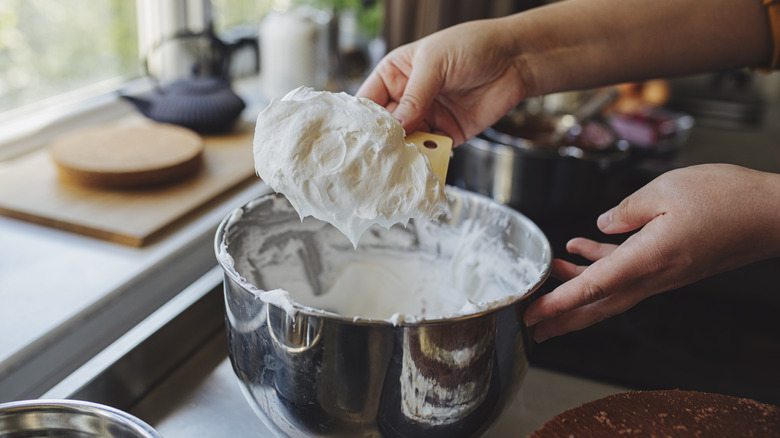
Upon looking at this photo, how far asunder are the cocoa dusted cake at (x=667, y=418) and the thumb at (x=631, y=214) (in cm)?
18

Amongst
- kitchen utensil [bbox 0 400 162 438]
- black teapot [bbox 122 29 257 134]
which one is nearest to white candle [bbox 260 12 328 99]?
black teapot [bbox 122 29 257 134]

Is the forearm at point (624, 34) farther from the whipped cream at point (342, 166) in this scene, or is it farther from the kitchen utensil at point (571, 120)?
the kitchen utensil at point (571, 120)

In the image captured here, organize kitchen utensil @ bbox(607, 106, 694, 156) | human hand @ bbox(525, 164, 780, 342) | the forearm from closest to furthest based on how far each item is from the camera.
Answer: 1. human hand @ bbox(525, 164, 780, 342)
2. the forearm
3. kitchen utensil @ bbox(607, 106, 694, 156)

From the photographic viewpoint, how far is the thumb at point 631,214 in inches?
26.3

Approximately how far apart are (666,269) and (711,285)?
0.33 m

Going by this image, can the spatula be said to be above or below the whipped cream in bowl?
above

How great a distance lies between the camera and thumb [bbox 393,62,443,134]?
0.76 metres

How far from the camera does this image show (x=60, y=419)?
55 centimetres

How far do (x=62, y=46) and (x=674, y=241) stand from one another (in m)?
1.30

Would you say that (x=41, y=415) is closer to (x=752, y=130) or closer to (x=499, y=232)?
(x=499, y=232)

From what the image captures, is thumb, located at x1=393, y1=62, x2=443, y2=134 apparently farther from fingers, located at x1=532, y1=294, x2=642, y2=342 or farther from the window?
the window

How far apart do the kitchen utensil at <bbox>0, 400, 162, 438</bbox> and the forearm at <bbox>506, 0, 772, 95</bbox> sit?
67 cm

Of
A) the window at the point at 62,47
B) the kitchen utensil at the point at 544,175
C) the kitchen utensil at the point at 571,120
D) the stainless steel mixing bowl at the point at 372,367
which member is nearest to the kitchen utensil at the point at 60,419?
the stainless steel mixing bowl at the point at 372,367

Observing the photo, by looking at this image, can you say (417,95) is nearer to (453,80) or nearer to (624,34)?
(453,80)
